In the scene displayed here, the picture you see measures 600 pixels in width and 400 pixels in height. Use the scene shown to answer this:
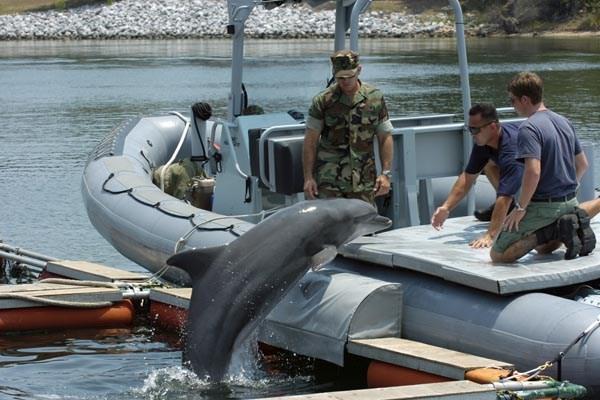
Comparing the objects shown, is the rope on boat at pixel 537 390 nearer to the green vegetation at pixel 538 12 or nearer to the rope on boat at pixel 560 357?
the rope on boat at pixel 560 357

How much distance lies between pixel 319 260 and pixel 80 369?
2006mm

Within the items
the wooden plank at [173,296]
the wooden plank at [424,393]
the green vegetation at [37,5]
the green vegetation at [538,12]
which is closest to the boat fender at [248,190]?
Answer: the wooden plank at [173,296]

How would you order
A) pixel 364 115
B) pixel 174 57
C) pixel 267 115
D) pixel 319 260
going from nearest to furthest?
pixel 319 260
pixel 364 115
pixel 267 115
pixel 174 57

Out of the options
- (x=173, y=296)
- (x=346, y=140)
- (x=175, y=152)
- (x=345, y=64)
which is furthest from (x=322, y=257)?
(x=175, y=152)

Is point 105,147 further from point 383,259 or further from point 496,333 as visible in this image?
point 496,333

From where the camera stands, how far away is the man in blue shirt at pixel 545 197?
8328mm

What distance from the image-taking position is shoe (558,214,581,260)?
27.6 feet

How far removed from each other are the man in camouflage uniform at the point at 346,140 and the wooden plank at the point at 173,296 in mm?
1434

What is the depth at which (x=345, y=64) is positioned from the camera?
9.06 m

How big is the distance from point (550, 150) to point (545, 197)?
0.30 metres

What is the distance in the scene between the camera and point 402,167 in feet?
34.9

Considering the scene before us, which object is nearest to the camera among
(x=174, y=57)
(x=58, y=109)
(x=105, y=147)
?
(x=105, y=147)

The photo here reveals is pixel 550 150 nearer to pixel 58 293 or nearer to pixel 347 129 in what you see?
pixel 347 129

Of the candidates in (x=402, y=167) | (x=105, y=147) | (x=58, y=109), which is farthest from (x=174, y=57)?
(x=402, y=167)
